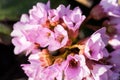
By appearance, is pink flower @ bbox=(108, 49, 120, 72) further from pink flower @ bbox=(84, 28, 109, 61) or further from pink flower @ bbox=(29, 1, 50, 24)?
pink flower @ bbox=(29, 1, 50, 24)

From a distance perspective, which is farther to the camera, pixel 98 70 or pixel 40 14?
pixel 40 14

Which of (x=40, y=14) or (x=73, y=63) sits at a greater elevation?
(x=40, y=14)

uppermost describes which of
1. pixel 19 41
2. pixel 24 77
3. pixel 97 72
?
pixel 19 41

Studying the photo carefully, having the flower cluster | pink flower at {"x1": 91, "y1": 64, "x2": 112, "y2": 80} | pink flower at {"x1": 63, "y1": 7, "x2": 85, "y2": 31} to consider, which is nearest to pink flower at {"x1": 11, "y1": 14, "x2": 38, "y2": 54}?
the flower cluster

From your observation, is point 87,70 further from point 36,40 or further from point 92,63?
point 36,40

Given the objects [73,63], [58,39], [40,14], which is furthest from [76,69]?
[40,14]

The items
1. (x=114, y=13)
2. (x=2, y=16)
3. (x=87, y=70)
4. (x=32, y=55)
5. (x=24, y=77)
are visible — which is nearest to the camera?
(x=87, y=70)

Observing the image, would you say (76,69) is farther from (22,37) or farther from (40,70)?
(22,37)

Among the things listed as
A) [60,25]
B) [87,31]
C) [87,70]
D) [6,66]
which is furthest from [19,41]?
[6,66]
